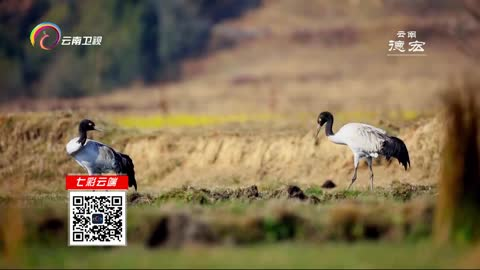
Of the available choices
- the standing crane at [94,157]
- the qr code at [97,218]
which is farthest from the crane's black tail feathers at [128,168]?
the qr code at [97,218]

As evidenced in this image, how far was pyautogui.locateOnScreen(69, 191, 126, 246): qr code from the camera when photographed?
15305 mm

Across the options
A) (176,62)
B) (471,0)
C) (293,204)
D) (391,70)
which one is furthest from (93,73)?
(293,204)

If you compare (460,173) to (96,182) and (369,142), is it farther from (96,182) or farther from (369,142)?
(369,142)

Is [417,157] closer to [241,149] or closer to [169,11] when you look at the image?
[241,149]

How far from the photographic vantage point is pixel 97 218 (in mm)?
16062

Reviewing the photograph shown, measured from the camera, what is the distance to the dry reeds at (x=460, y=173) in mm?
14602

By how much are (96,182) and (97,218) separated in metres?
1.02

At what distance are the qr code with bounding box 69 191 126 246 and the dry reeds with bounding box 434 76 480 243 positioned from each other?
4.25 meters

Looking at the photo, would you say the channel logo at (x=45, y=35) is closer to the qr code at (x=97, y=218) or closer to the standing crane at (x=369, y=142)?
the standing crane at (x=369, y=142)

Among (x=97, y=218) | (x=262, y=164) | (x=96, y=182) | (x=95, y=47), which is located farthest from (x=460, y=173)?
(x=95, y=47)

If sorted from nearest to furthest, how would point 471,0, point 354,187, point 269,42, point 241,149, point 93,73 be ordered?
point 354,187 < point 241,149 < point 471,0 < point 93,73 < point 269,42

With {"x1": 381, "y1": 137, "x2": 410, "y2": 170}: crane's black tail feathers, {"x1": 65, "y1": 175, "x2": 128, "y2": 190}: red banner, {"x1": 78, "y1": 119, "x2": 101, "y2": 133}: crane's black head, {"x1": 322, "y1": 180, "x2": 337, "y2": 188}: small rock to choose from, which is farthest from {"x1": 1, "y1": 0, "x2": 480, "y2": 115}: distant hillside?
{"x1": 65, "y1": 175, "x2": 128, "y2": 190}: red banner

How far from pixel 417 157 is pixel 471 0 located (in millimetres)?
12285

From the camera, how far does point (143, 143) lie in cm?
2575
